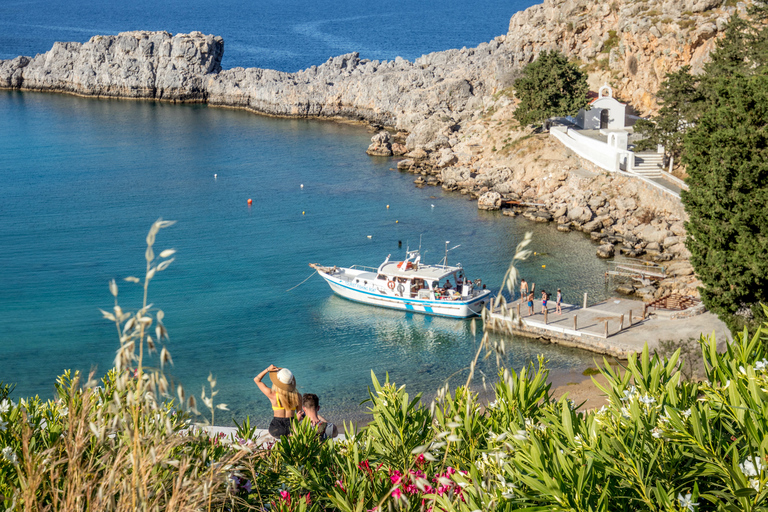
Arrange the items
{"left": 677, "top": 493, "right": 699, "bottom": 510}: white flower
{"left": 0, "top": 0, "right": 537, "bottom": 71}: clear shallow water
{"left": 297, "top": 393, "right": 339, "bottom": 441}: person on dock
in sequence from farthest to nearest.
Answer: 1. {"left": 0, "top": 0, "right": 537, "bottom": 71}: clear shallow water
2. {"left": 297, "top": 393, "right": 339, "bottom": 441}: person on dock
3. {"left": 677, "top": 493, "right": 699, "bottom": 510}: white flower

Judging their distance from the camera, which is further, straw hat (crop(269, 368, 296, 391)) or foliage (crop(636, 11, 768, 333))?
foliage (crop(636, 11, 768, 333))

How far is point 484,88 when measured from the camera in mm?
68000

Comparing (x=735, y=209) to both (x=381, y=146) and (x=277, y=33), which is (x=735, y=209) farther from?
(x=277, y=33)

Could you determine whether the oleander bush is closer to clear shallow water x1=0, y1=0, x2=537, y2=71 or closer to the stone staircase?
the stone staircase

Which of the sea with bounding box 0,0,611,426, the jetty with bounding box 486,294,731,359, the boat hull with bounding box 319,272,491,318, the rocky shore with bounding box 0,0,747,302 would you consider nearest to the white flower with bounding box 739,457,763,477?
the sea with bounding box 0,0,611,426

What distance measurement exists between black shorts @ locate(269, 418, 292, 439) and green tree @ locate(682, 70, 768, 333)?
15860 mm

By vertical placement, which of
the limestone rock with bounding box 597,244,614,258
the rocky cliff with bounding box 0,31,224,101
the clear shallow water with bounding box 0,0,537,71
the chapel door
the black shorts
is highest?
the clear shallow water with bounding box 0,0,537,71

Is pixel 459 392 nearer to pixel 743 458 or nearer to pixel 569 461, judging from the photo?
pixel 569 461

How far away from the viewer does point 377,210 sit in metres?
48.4

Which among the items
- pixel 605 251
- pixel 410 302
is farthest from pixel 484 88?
pixel 410 302

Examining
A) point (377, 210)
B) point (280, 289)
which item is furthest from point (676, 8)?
point (280, 289)

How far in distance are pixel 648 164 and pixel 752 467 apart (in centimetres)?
4350

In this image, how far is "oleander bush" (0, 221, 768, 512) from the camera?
15.3 feet

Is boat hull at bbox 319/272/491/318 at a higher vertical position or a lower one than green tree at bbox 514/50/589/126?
lower
